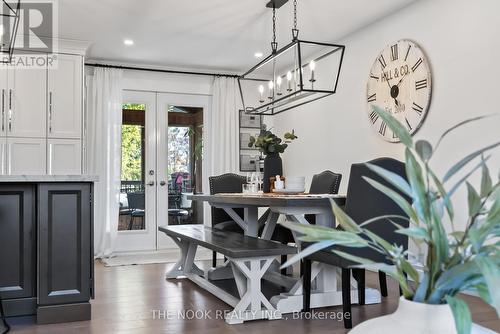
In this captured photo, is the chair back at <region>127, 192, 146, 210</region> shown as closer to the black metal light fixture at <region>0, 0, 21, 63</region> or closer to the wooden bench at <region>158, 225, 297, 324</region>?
the black metal light fixture at <region>0, 0, 21, 63</region>

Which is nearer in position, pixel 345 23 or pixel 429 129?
pixel 429 129

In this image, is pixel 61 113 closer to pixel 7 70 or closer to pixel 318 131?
pixel 7 70

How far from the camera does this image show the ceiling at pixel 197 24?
4316 mm

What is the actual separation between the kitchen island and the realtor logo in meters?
2.15

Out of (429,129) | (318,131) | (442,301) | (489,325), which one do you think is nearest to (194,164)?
(318,131)

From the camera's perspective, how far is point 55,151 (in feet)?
17.3

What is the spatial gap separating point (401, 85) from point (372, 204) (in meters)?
2.06

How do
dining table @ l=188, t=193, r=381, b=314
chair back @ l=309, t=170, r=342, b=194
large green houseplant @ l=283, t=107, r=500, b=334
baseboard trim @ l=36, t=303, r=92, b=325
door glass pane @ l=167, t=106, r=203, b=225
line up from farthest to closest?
door glass pane @ l=167, t=106, r=203, b=225, chair back @ l=309, t=170, r=342, b=194, dining table @ l=188, t=193, r=381, b=314, baseboard trim @ l=36, t=303, r=92, b=325, large green houseplant @ l=283, t=107, r=500, b=334

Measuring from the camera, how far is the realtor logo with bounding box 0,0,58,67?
4.41 m

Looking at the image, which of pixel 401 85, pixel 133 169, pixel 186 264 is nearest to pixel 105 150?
pixel 133 169

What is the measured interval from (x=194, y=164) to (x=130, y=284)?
276cm

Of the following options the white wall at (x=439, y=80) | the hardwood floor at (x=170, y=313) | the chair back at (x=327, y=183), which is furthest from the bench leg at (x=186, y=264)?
the white wall at (x=439, y=80)

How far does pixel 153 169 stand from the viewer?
6.43m

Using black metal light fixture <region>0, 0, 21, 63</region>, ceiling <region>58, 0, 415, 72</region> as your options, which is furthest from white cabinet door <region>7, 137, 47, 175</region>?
ceiling <region>58, 0, 415, 72</region>
